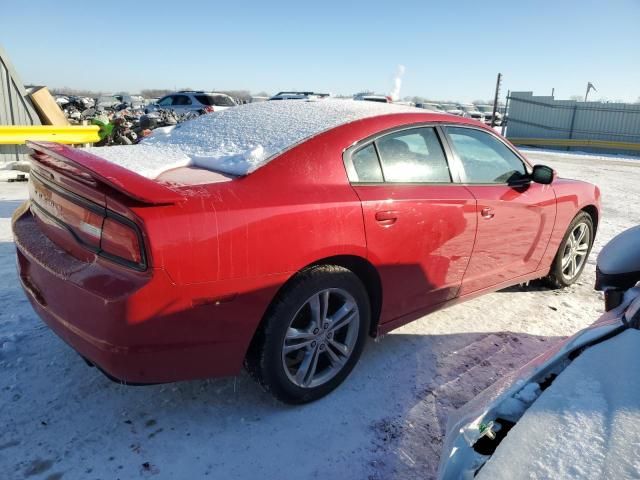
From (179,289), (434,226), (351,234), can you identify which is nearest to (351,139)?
(351,234)

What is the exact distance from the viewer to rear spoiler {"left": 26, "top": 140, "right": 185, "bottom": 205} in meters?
1.98

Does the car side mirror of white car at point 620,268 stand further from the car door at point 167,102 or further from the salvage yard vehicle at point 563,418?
the car door at point 167,102

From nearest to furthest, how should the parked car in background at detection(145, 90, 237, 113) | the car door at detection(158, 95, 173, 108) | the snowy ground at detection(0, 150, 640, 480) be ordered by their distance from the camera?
1. the snowy ground at detection(0, 150, 640, 480)
2. the parked car in background at detection(145, 90, 237, 113)
3. the car door at detection(158, 95, 173, 108)

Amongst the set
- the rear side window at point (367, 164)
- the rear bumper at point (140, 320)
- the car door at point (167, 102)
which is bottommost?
the rear bumper at point (140, 320)

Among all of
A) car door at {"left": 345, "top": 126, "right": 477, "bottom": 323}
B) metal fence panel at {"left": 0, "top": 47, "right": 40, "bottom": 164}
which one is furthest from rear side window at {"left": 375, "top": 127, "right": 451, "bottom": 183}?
metal fence panel at {"left": 0, "top": 47, "right": 40, "bottom": 164}

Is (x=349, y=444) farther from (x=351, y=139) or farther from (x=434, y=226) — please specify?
(x=351, y=139)

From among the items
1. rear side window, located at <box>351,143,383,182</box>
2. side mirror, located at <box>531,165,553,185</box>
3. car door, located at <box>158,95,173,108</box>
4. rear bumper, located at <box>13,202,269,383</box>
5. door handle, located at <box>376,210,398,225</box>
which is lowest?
rear bumper, located at <box>13,202,269,383</box>

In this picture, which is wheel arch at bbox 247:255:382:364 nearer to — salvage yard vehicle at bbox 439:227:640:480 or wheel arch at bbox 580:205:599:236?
Answer: salvage yard vehicle at bbox 439:227:640:480

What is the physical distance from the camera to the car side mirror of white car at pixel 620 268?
9.30 feet

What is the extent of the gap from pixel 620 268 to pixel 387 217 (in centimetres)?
140

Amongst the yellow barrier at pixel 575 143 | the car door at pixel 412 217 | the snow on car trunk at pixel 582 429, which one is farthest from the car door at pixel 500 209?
the yellow barrier at pixel 575 143

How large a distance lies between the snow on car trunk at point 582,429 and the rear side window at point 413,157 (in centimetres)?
154

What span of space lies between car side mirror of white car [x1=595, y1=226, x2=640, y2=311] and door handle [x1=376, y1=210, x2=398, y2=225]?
1.33m

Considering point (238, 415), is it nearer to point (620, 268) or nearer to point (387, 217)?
point (387, 217)
